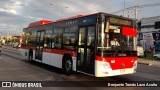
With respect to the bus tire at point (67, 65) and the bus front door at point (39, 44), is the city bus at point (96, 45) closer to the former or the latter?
the bus tire at point (67, 65)

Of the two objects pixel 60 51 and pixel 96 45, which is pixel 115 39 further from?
pixel 60 51

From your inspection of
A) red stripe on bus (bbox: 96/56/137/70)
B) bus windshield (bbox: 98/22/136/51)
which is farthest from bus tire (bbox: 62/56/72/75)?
bus windshield (bbox: 98/22/136/51)

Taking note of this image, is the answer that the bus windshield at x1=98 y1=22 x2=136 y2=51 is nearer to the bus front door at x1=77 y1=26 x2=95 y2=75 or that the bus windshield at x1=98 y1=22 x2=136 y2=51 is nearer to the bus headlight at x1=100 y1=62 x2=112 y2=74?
the bus front door at x1=77 y1=26 x2=95 y2=75

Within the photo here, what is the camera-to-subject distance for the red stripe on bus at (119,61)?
11.8 m

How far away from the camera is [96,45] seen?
11.8m

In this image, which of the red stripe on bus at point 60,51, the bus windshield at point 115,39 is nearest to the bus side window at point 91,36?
the bus windshield at point 115,39

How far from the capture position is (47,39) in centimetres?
1791

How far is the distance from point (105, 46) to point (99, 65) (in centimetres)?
89

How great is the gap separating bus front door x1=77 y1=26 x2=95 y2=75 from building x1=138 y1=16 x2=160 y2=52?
37.3m

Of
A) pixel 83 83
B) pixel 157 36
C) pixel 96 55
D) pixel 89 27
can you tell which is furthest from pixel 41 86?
pixel 157 36

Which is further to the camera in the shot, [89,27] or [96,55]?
[89,27]

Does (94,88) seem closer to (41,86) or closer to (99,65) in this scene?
(99,65)

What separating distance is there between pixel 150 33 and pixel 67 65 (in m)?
38.1

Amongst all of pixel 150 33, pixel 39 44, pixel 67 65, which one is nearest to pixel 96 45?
pixel 67 65
